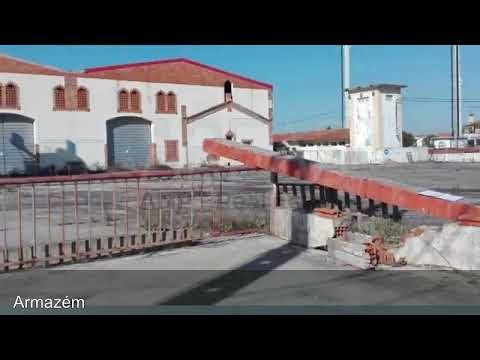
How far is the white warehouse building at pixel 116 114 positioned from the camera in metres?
29.3

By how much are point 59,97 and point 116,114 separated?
3.52m

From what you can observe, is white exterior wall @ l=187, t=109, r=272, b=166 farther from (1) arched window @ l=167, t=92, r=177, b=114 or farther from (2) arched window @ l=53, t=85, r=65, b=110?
(2) arched window @ l=53, t=85, r=65, b=110

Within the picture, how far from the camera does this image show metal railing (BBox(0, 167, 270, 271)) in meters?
6.62

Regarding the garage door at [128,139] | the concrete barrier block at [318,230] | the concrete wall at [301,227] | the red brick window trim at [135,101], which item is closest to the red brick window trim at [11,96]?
the garage door at [128,139]

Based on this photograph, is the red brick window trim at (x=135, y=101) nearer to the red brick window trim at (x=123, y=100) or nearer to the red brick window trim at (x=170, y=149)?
the red brick window trim at (x=123, y=100)

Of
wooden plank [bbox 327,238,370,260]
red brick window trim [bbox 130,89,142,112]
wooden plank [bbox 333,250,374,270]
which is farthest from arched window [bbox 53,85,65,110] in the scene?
wooden plank [bbox 333,250,374,270]

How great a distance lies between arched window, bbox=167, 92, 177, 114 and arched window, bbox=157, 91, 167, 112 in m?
0.32

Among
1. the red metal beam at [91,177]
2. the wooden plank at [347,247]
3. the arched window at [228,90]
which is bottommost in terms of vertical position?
the wooden plank at [347,247]

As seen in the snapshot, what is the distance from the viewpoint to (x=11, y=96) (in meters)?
28.8

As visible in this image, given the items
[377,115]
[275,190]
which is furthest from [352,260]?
[377,115]

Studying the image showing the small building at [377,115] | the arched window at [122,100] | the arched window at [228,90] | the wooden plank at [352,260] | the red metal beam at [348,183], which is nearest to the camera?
the red metal beam at [348,183]

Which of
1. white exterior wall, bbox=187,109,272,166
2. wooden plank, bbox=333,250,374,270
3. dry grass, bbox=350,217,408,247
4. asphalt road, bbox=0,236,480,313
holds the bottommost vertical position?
asphalt road, bbox=0,236,480,313

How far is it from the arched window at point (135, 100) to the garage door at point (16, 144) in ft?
19.7
